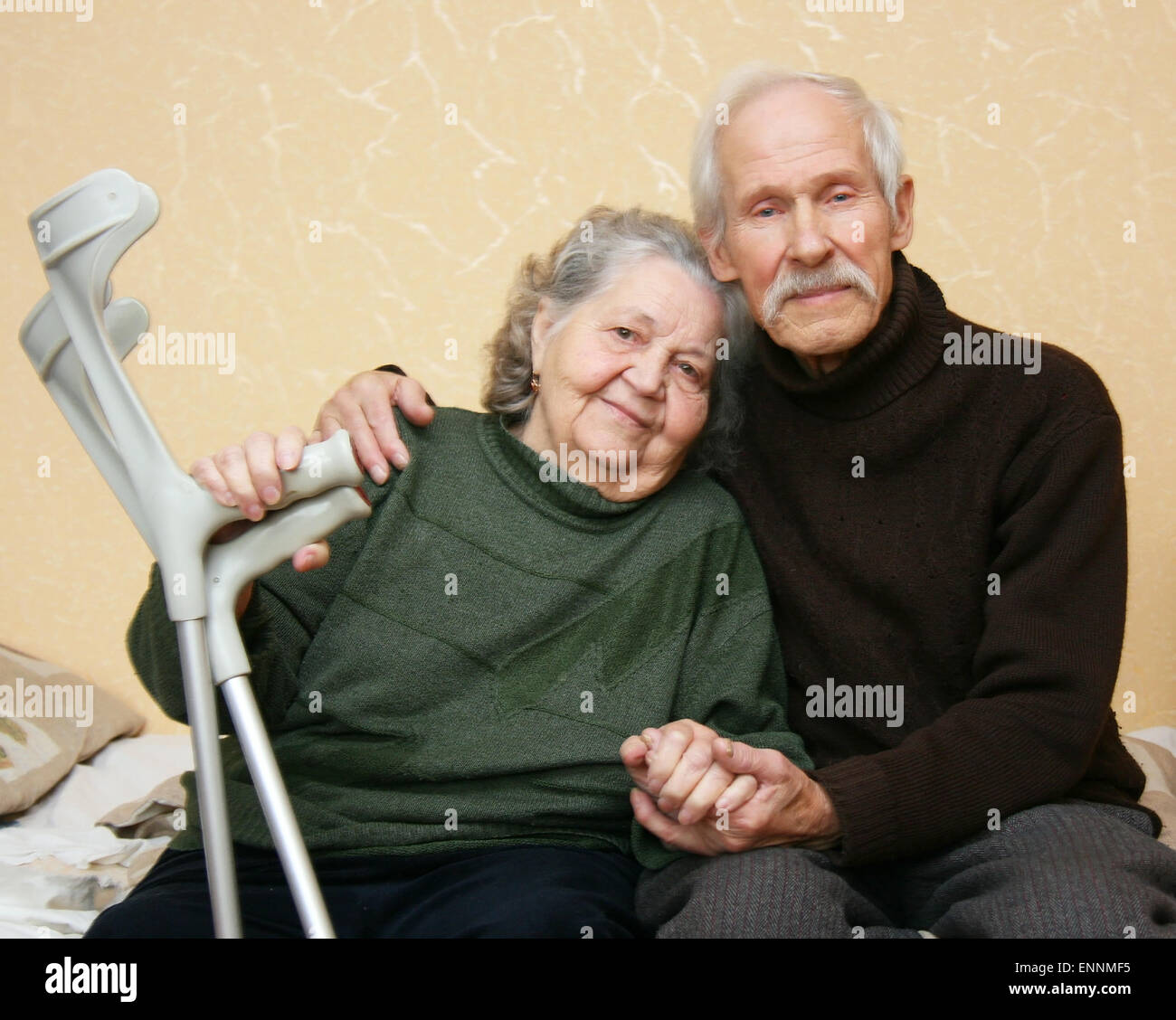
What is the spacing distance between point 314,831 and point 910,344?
92 centimetres

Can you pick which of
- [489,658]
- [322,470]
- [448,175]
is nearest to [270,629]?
[489,658]

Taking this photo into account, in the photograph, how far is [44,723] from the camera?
87.8 inches

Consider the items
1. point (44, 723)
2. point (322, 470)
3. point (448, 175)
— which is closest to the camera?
point (322, 470)

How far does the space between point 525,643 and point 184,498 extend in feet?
1.77

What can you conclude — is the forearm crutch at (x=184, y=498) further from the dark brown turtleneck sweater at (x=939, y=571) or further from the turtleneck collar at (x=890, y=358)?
the turtleneck collar at (x=890, y=358)

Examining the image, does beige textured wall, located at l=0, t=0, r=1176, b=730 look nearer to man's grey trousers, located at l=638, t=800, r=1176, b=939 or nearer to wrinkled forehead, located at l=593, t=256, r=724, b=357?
wrinkled forehead, located at l=593, t=256, r=724, b=357

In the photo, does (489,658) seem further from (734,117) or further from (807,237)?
(734,117)

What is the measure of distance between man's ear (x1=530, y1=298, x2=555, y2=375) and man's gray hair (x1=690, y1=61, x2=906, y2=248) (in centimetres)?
23

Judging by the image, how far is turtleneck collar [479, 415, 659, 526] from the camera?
5.15ft

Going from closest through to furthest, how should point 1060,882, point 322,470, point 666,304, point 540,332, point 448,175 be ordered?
point 322,470, point 1060,882, point 666,304, point 540,332, point 448,175

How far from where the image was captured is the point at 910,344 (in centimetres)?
156

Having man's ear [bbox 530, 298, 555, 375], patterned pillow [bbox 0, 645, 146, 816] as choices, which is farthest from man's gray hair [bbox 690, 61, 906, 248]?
patterned pillow [bbox 0, 645, 146, 816]

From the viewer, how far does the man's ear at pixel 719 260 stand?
5.37 ft

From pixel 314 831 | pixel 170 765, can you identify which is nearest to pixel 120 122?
pixel 170 765
